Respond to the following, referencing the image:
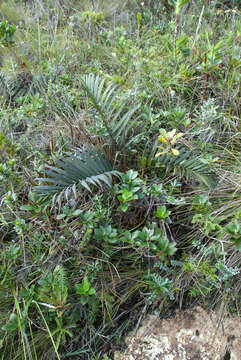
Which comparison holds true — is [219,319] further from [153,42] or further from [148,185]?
[153,42]

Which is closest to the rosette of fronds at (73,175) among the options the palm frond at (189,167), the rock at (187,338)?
the palm frond at (189,167)

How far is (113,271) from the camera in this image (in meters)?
1.43

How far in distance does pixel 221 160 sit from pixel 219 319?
784 millimetres

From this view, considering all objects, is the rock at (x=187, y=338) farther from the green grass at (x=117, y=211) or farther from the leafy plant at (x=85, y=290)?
the leafy plant at (x=85, y=290)

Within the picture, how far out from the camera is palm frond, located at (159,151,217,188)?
4.88ft

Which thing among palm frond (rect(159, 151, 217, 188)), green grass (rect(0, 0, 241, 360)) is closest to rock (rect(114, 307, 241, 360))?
green grass (rect(0, 0, 241, 360))

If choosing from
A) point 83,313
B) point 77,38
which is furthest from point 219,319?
point 77,38

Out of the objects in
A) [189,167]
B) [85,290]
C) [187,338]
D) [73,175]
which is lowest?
[187,338]

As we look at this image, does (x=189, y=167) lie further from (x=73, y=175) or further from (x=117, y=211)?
(x=73, y=175)

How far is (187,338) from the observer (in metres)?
1.29

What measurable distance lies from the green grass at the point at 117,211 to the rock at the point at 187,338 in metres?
0.05

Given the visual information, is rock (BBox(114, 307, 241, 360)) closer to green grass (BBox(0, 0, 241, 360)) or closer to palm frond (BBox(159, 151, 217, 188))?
green grass (BBox(0, 0, 241, 360))

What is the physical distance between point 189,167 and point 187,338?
772mm

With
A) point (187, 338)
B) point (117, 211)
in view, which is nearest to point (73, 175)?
point (117, 211)
